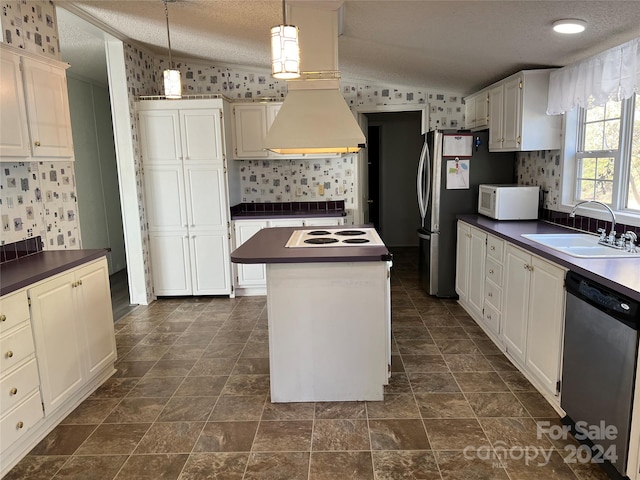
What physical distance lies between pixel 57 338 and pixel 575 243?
10.6ft

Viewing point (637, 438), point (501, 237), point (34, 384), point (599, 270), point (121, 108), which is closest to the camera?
point (637, 438)

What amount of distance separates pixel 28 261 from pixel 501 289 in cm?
320

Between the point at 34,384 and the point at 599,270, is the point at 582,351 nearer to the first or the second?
the point at 599,270

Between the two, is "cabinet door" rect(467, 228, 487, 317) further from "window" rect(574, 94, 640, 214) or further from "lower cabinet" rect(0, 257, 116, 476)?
"lower cabinet" rect(0, 257, 116, 476)

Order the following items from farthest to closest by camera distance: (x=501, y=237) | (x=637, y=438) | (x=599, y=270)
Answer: (x=501, y=237)
(x=599, y=270)
(x=637, y=438)

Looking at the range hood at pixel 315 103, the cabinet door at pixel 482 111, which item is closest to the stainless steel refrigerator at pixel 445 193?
the cabinet door at pixel 482 111

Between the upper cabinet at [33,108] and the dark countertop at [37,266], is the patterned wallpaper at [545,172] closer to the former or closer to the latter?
the dark countertop at [37,266]

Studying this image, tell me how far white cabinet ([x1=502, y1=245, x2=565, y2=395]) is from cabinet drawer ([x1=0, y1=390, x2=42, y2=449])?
9.09 feet

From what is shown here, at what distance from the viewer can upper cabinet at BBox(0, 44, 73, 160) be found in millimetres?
2363

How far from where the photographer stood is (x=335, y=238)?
3.15m

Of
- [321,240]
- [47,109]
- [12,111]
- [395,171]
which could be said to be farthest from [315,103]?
[395,171]

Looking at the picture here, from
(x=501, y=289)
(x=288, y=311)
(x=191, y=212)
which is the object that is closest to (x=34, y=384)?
(x=288, y=311)

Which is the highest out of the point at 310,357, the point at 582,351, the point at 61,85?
the point at 61,85

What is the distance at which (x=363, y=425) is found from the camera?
94.7 inches
